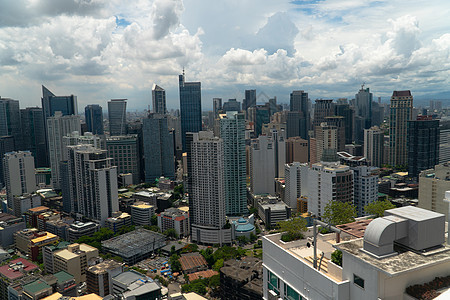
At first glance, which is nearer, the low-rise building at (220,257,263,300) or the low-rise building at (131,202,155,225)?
the low-rise building at (220,257,263,300)

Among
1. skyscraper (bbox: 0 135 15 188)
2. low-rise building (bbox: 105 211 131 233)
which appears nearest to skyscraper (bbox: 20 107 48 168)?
skyscraper (bbox: 0 135 15 188)

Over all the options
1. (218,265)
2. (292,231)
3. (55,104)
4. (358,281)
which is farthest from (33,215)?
(55,104)

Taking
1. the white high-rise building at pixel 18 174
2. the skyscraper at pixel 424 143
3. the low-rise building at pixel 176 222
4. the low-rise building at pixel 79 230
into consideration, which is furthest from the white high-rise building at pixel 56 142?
the skyscraper at pixel 424 143

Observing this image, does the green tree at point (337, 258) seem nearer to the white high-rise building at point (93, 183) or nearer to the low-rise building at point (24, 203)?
the white high-rise building at point (93, 183)

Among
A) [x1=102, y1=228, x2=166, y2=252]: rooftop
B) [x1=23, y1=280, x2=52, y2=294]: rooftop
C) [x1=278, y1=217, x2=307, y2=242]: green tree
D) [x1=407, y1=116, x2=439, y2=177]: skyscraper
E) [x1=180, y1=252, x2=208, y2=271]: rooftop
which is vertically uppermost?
[x1=278, y1=217, x2=307, y2=242]: green tree

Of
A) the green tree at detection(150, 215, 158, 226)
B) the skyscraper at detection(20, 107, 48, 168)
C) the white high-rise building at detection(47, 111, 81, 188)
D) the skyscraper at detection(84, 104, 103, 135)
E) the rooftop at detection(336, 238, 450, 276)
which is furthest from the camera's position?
the skyscraper at detection(84, 104, 103, 135)

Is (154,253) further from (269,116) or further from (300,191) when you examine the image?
(269,116)

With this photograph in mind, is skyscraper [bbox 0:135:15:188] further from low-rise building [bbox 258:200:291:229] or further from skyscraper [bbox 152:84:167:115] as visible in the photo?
low-rise building [bbox 258:200:291:229]

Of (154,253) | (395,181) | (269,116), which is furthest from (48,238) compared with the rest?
(269,116)

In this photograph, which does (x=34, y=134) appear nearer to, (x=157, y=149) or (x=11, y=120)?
(x=11, y=120)
